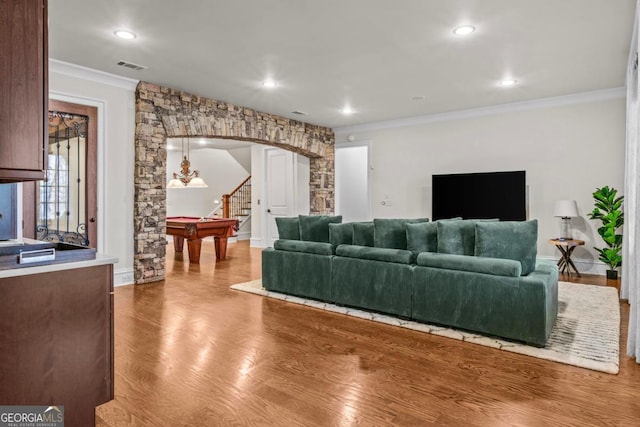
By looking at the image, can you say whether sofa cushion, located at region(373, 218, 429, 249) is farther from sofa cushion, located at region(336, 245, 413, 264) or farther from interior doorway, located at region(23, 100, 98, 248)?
→ interior doorway, located at region(23, 100, 98, 248)

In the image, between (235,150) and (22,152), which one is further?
(235,150)

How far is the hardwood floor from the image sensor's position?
81.4 inches

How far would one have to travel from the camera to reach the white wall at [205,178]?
1199 cm

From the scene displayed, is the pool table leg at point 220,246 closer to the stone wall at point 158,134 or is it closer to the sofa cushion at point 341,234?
the stone wall at point 158,134

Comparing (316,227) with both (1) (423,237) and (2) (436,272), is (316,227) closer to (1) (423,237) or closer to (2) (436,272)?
(1) (423,237)

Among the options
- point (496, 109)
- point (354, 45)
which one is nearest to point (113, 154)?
point (354, 45)

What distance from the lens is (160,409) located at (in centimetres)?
213

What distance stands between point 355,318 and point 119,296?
2739 millimetres

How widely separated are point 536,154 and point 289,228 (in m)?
4.35

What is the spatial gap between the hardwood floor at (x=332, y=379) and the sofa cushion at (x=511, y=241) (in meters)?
0.77

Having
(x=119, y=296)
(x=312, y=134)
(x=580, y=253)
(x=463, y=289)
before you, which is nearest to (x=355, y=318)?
(x=463, y=289)

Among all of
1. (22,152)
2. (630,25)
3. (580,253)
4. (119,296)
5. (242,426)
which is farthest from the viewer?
(580,253)

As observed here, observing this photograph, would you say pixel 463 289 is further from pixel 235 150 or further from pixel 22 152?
pixel 235 150

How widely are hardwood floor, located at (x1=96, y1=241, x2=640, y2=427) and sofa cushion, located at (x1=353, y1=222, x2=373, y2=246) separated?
794 millimetres
